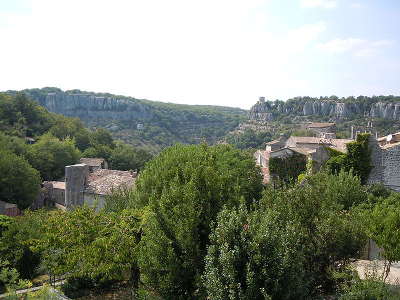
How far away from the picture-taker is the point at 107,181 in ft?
125

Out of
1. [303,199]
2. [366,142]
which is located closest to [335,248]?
[303,199]

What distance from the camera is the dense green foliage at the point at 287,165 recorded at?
34406mm

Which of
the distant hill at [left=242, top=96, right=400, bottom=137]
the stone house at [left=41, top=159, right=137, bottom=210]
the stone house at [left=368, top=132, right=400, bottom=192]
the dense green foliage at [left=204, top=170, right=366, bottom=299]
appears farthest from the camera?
the distant hill at [left=242, top=96, right=400, bottom=137]

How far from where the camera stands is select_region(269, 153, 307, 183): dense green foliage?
34406 mm

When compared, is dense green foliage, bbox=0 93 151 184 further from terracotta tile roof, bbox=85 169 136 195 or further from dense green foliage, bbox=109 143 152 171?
terracotta tile roof, bbox=85 169 136 195

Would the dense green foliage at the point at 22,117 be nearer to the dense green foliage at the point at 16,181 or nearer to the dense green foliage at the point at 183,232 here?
the dense green foliage at the point at 16,181

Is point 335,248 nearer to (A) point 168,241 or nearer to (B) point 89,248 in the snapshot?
(A) point 168,241

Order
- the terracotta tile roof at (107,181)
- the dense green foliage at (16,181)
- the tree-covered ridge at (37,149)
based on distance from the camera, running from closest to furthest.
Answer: the terracotta tile roof at (107,181), the dense green foliage at (16,181), the tree-covered ridge at (37,149)

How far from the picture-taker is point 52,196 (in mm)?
53594

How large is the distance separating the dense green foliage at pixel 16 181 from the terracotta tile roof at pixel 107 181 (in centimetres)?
1108

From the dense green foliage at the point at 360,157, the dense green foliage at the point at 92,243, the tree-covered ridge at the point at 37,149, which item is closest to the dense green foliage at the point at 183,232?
the dense green foliage at the point at 92,243

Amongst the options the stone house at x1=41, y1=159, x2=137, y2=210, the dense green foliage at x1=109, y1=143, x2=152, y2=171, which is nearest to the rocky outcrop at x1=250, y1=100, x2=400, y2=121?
the dense green foliage at x1=109, y1=143, x2=152, y2=171

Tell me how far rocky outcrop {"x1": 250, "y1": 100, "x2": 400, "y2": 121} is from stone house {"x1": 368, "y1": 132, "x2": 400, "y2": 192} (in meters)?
89.1

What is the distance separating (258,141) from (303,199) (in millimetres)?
84955
